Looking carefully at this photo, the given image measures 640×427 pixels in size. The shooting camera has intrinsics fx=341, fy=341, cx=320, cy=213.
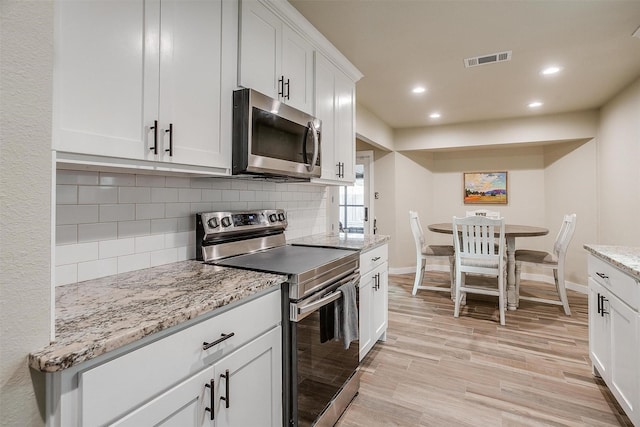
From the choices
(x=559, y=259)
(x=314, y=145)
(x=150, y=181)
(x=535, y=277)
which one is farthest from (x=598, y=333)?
(x=535, y=277)

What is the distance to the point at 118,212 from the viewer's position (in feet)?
4.80

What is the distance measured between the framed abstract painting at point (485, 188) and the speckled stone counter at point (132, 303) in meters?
5.07

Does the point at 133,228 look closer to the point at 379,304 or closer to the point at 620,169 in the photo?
the point at 379,304

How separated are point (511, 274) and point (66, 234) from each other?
4.10 m

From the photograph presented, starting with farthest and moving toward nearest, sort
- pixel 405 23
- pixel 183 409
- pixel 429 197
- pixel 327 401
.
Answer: pixel 429 197, pixel 405 23, pixel 327 401, pixel 183 409

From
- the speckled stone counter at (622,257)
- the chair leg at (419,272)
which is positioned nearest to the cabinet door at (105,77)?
the speckled stone counter at (622,257)

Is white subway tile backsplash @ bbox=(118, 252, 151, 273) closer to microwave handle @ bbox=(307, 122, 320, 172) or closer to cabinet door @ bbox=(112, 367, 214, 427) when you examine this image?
cabinet door @ bbox=(112, 367, 214, 427)

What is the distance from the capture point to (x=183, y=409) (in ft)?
3.26

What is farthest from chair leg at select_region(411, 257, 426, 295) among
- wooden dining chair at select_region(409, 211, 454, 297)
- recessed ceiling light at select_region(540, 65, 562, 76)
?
recessed ceiling light at select_region(540, 65, 562, 76)

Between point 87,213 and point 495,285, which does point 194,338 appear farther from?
point 495,285

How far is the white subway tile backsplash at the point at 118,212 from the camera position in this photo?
1411 millimetres

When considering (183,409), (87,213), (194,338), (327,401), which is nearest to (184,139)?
(87,213)

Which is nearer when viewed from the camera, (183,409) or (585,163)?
(183,409)

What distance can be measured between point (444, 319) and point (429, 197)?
291 cm
